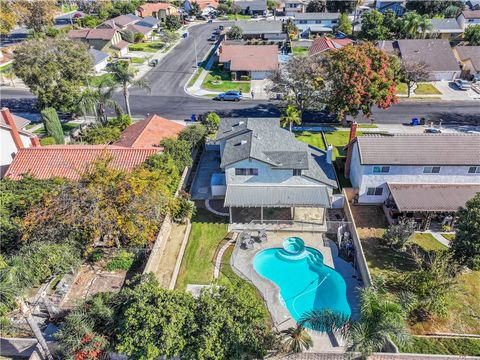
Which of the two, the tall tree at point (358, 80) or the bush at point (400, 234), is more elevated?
the tall tree at point (358, 80)

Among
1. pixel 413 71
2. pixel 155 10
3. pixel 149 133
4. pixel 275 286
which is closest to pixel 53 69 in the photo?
pixel 149 133

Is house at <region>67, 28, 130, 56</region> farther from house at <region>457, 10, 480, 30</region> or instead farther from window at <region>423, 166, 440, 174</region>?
house at <region>457, 10, 480, 30</region>

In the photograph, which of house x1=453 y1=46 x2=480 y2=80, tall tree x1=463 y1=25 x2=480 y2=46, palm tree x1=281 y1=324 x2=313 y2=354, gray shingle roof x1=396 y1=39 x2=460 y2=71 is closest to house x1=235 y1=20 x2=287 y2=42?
gray shingle roof x1=396 y1=39 x2=460 y2=71

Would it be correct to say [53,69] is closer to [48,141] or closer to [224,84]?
[48,141]

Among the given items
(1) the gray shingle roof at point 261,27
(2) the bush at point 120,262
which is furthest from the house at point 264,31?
(2) the bush at point 120,262

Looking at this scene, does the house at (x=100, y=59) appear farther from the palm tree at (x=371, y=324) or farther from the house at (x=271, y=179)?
the palm tree at (x=371, y=324)

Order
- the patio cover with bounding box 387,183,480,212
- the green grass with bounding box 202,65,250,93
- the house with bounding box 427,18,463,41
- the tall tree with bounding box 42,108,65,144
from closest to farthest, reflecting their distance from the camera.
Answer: the patio cover with bounding box 387,183,480,212 < the tall tree with bounding box 42,108,65,144 < the green grass with bounding box 202,65,250,93 < the house with bounding box 427,18,463,41
